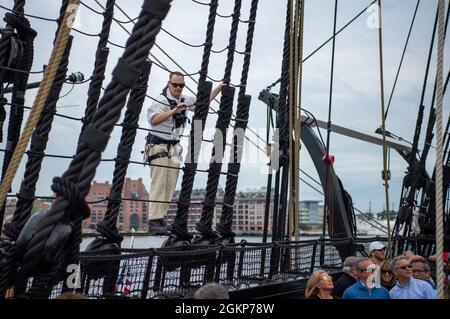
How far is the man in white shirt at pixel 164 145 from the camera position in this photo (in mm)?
4602

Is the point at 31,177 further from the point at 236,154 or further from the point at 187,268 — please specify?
the point at 236,154

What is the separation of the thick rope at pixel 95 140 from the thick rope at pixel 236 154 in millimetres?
2723

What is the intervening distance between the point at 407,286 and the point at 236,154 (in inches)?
66.7

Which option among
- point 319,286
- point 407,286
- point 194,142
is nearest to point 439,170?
point 319,286

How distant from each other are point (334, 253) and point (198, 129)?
2395 millimetres

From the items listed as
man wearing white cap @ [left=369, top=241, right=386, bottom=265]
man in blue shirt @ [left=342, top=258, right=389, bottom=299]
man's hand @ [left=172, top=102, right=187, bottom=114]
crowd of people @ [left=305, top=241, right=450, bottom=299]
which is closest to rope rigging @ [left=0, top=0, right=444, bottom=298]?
man's hand @ [left=172, top=102, right=187, bottom=114]

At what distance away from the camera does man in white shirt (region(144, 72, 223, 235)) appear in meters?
4.60

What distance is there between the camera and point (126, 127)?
3.52 metres

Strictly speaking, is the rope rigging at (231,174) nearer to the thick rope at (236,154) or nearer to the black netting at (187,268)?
the thick rope at (236,154)

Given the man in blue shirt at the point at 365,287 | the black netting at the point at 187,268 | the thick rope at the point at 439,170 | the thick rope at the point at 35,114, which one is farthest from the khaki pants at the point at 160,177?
the thick rope at the point at 439,170

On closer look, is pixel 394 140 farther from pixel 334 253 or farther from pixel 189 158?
pixel 189 158

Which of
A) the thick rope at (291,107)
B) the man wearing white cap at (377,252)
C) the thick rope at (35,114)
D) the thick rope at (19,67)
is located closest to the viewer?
the thick rope at (35,114)

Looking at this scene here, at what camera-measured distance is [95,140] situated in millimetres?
1585

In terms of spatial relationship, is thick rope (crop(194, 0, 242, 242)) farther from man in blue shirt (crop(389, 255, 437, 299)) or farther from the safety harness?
man in blue shirt (crop(389, 255, 437, 299))
